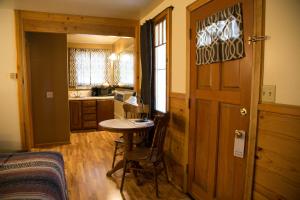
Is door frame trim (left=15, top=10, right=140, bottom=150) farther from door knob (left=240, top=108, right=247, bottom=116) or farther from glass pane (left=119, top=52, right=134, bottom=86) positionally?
door knob (left=240, top=108, right=247, bottom=116)

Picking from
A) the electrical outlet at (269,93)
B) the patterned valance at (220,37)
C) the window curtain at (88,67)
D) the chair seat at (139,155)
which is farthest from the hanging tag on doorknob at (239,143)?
the window curtain at (88,67)

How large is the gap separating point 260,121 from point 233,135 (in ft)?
1.15

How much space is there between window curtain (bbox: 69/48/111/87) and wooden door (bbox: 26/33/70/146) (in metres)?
1.95

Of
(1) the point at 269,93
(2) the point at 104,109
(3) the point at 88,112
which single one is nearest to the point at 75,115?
(3) the point at 88,112

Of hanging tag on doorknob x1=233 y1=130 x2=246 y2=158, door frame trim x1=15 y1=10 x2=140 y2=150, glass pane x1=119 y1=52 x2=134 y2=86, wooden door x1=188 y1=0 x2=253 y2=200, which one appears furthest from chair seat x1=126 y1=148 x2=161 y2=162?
glass pane x1=119 y1=52 x2=134 y2=86

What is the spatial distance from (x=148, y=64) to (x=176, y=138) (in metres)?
1.21

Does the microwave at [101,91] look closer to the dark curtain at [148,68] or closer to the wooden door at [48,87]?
the wooden door at [48,87]

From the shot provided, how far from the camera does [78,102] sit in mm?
5676

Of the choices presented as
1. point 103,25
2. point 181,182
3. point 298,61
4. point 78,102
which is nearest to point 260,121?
point 298,61

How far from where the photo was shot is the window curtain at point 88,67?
640 centimetres

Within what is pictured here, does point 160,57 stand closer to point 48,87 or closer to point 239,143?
point 239,143

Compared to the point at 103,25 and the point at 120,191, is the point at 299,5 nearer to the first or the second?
the point at 120,191

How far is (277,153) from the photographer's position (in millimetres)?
1436

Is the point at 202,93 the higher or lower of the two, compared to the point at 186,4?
lower
